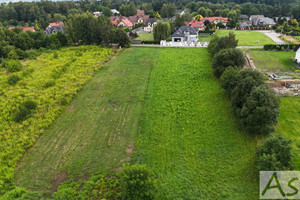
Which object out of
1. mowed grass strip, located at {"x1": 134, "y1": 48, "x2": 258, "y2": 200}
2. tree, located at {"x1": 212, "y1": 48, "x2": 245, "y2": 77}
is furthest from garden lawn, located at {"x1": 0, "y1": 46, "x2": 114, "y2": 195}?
tree, located at {"x1": 212, "y1": 48, "x2": 245, "y2": 77}

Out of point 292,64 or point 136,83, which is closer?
point 136,83

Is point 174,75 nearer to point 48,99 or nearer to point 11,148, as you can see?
point 48,99

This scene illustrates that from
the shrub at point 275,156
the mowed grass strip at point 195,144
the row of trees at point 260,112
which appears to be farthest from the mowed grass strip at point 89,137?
the row of trees at point 260,112

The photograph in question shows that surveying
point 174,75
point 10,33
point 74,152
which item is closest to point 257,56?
point 174,75

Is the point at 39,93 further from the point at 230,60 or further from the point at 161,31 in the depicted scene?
the point at 161,31

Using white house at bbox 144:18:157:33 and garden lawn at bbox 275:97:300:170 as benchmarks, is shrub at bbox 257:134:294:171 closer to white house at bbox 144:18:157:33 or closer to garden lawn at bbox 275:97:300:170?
garden lawn at bbox 275:97:300:170

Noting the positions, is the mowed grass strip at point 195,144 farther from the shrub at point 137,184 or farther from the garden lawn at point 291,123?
the garden lawn at point 291,123

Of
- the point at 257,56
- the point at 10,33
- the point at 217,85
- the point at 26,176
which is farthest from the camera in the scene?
the point at 10,33
